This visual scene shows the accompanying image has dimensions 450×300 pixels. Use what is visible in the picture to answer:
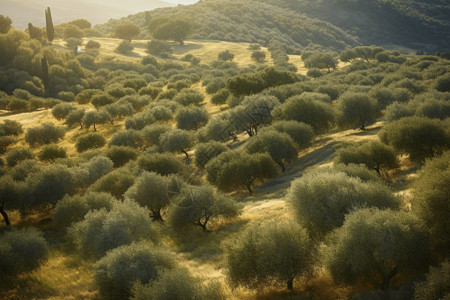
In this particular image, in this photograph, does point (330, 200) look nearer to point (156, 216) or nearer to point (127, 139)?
point (156, 216)

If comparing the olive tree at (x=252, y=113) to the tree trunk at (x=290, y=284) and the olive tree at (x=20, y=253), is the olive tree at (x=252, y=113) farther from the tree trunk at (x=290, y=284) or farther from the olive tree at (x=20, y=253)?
the tree trunk at (x=290, y=284)

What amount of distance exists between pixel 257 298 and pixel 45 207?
71.6 ft

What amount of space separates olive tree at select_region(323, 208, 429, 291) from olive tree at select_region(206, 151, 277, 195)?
56.0ft

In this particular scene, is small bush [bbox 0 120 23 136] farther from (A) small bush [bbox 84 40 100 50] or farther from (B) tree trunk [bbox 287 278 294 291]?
(A) small bush [bbox 84 40 100 50]

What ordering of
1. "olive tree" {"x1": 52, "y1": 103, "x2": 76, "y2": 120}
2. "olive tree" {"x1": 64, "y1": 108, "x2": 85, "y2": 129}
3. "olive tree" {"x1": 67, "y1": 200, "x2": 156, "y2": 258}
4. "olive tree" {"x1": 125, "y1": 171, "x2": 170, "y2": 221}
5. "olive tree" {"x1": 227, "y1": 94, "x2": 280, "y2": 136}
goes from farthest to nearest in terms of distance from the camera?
"olive tree" {"x1": 52, "y1": 103, "x2": 76, "y2": 120}
"olive tree" {"x1": 64, "y1": 108, "x2": 85, "y2": 129}
"olive tree" {"x1": 227, "y1": 94, "x2": 280, "y2": 136}
"olive tree" {"x1": 125, "y1": 171, "x2": 170, "y2": 221}
"olive tree" {"x1": 67, "y1": 200, "x2": 156, "y2": 258}

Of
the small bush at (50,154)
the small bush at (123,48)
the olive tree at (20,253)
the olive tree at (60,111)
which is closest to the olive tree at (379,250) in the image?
the olive tree at (20,253)

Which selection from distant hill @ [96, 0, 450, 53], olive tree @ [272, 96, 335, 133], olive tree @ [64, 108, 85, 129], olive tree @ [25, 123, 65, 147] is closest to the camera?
olive tree @ [272, 96, 335, 133]

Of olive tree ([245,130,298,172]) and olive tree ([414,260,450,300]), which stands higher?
olive tree ([414,260,450,300])

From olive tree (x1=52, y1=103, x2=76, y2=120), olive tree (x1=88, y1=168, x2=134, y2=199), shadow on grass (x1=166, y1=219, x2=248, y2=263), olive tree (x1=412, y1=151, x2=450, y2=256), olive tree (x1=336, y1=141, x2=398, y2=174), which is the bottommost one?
shadow on grass (x1=166, y1=219, x2=248, y2=263)

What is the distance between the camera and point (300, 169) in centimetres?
3055

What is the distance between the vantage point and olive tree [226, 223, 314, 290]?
12.2 metres

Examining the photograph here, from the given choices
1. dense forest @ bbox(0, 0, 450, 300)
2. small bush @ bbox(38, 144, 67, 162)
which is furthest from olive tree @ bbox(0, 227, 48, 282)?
small bush @ bbox(38, 144, 67, 162)

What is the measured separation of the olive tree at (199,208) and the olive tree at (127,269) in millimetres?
7307

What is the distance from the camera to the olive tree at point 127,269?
41.4ft
